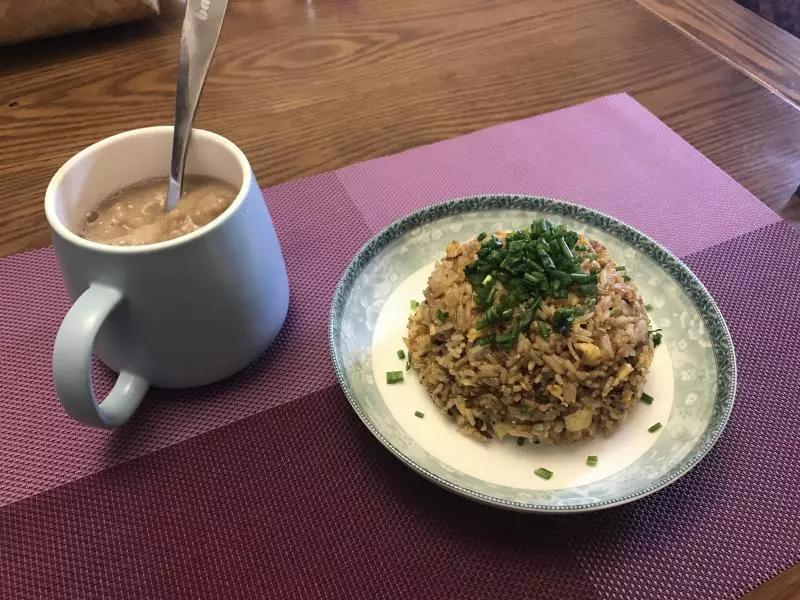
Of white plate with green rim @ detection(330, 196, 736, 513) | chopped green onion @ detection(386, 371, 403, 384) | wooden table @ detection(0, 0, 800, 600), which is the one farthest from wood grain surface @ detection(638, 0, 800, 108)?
chopped green onion @ detection(386, 371, 403, 384)

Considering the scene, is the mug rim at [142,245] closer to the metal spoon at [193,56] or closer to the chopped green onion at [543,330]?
the metal spoon at [193,56]

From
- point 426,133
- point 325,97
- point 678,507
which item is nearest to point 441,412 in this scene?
point 678,507

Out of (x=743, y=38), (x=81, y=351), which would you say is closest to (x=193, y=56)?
(x=81, y=351)

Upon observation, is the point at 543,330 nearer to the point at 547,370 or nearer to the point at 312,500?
the point at 547,370

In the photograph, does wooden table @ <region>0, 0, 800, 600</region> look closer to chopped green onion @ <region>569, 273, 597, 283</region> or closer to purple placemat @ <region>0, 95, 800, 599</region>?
purple placemat @ <region>0, 95, 800, 599</region>

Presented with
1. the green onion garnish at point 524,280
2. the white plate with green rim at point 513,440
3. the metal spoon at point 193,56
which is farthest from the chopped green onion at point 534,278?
the metal spoon at point 193,56
